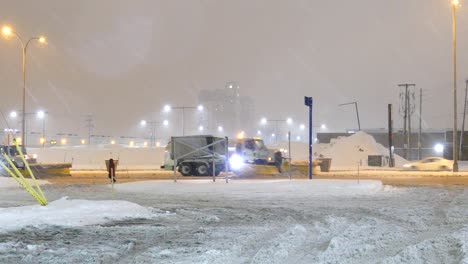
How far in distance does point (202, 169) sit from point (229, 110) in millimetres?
134185

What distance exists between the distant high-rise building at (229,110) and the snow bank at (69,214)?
468ft

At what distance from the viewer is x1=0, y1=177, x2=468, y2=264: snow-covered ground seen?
878 cm

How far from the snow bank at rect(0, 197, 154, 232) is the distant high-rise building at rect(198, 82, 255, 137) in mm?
142754

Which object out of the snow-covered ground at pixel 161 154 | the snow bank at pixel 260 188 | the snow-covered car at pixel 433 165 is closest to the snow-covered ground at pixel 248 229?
the snow bank at pixel 260 188

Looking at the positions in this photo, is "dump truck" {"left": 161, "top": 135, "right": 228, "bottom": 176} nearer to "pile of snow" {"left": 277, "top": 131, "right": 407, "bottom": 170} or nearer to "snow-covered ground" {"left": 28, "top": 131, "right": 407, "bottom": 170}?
"snow-covered ground" {"left": 28, "top": 131, "right": 407, "bottom": 170}

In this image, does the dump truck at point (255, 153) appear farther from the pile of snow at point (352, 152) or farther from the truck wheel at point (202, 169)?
the pile of snow at point (352, 152)

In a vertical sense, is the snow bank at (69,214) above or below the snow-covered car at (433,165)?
below

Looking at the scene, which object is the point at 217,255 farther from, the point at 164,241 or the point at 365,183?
the point at 365,183

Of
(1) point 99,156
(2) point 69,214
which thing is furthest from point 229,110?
(2) point 69,214

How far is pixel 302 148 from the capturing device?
75.7 m

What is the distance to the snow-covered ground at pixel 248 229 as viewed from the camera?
878 centimetres

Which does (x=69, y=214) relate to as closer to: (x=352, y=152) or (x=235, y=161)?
(x=235, y=161)

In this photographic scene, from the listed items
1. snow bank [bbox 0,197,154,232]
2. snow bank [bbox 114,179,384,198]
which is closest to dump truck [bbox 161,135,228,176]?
snow bank [bbox 114,179,384,198]

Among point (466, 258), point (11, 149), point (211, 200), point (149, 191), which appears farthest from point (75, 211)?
point (11, 149)
